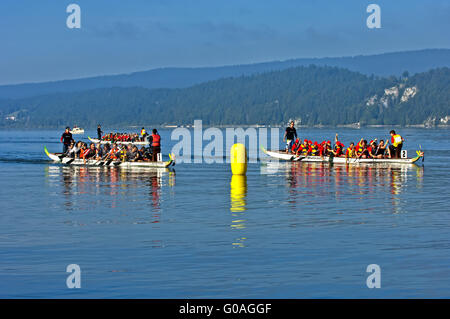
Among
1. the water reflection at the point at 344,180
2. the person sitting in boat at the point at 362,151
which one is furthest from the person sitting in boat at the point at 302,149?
the person sitting in boat at the point at 362,151

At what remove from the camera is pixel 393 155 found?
51.6 metres

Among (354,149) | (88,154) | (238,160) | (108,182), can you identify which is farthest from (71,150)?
(354,149)

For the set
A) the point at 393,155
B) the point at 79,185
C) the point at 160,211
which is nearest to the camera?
the point at 160,211

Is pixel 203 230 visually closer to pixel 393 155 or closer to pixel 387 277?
pixel 387 277

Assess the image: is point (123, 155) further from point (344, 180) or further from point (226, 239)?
point (226, 239)

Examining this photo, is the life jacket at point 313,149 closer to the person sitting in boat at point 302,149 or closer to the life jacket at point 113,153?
the person sitting in boat at point 302,149

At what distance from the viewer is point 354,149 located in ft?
175

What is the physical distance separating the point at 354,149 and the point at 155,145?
14381 mm

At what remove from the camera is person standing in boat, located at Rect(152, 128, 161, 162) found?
4759cm

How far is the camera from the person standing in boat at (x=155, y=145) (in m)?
47.6

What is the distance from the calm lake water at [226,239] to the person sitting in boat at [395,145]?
12807 mm
